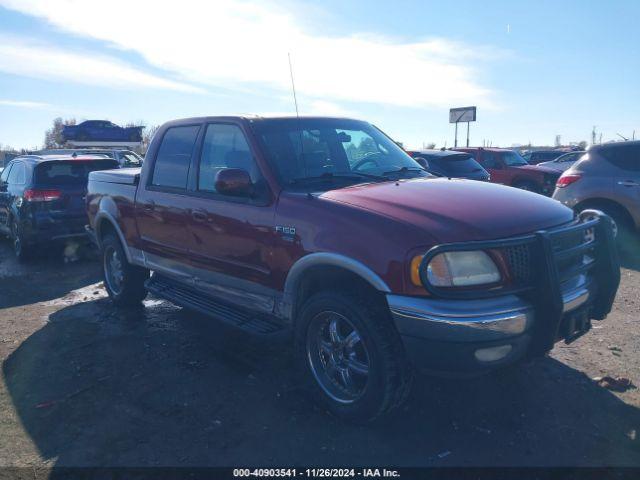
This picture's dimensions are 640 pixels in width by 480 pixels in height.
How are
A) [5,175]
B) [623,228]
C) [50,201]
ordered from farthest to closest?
[5,175] → [50,201] → [623,228]

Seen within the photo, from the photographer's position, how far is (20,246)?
890 cm

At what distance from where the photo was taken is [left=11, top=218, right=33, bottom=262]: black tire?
8719 mm

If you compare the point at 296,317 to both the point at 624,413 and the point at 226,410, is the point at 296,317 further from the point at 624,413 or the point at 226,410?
the point at 624,413

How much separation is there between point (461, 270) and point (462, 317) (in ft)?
0.96

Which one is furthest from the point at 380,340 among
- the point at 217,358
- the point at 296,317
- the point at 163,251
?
the point at 163,251

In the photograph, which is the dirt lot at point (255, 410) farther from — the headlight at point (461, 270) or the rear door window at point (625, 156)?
the rear door window at point (625, 156)

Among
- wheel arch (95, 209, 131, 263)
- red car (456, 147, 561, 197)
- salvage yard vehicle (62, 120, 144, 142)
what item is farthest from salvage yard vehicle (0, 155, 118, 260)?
salvage yard vehicle (62, 120, 144, 142)

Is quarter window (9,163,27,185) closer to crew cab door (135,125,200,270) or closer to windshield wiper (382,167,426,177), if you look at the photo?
crew cab door (135,125,200,270)

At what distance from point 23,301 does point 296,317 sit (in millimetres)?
4629

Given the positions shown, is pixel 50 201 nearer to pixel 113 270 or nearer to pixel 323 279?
pixel 113 270

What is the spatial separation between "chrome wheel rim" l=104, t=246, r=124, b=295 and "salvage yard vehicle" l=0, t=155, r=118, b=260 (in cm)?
241

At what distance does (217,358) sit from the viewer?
473 cm

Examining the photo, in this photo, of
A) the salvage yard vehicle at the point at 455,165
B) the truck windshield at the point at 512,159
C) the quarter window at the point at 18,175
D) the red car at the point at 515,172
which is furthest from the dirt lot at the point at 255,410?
the truck windshield at the point at 512,159

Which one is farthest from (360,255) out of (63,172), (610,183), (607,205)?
(63,172)
